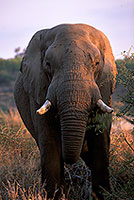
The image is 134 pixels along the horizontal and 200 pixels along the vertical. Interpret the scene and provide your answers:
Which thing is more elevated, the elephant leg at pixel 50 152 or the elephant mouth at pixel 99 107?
the elephant mouth at pixel 99 107

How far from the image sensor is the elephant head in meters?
3.28

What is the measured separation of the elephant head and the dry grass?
0.58 meters

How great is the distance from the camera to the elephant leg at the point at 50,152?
3.99 meters

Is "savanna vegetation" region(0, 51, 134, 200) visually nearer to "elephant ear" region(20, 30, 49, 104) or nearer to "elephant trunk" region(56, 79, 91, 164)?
"elephant trunk" region(56, 79, 91, 164)

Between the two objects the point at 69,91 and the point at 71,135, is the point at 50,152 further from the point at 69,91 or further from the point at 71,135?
the point at 69,91

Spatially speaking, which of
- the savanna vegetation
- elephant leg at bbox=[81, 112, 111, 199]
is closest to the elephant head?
the savanna vegetation

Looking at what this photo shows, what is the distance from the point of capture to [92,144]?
164 inches

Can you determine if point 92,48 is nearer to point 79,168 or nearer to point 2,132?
point 79,168

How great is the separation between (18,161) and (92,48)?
2.40 m

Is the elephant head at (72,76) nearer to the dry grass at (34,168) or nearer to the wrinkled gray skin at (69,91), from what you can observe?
the wrinkled gray skin at (69,91)

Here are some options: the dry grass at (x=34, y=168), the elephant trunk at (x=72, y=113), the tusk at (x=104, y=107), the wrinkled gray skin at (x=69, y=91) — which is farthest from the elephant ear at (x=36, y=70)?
the dry grass at (x=34, y=168)

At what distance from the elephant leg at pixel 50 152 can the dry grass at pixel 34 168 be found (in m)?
0.17

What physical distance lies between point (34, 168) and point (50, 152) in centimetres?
94

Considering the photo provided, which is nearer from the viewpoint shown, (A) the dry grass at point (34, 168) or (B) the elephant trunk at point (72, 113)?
(B) the elephant trunk at point (72, 113)
